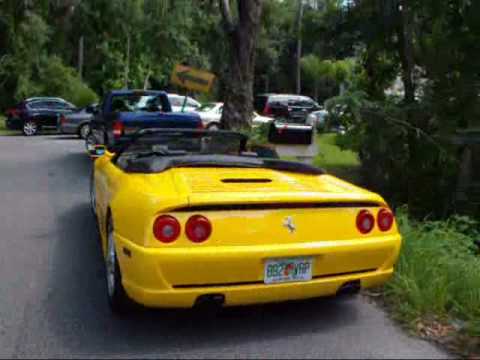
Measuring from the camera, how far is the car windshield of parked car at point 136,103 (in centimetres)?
1442

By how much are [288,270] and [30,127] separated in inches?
882

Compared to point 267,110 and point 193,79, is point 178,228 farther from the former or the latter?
point 267,110

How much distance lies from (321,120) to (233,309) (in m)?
4.92

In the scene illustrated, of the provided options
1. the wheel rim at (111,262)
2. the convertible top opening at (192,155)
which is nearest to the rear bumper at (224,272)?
the wheel rim at (111,262)

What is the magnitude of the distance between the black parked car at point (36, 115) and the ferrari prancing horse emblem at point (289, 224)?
21.2m

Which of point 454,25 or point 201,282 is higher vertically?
point 454,25

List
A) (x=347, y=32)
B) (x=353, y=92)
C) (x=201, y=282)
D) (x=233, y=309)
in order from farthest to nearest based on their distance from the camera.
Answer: (x=347, y=32), (x=353, y=92), (x=233, y=309), (x=201, y=282)

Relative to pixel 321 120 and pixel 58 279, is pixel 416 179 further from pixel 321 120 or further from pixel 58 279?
pixel 58 279

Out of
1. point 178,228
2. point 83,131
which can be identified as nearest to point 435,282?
point 178,228

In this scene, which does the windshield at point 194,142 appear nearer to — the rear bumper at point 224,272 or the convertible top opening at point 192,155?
the convertible top opening at point 192,155

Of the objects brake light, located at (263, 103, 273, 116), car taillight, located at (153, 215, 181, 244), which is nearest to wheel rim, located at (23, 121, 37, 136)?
brake light, located at (263, 103, 273, 116)

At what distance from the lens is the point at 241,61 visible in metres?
14.1

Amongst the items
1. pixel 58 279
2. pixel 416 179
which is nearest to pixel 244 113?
pixel 416 179

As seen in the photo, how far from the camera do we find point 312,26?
12.9 metres
